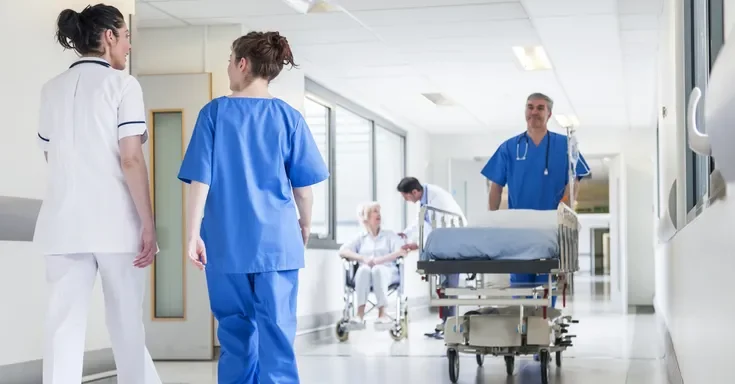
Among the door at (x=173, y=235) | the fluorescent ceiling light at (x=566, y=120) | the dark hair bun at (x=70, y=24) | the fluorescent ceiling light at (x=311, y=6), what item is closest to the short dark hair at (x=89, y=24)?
the dark hair bun at (x=70, y=24)

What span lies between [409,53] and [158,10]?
2.21 metres

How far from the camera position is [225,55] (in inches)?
258

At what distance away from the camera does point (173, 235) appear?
6535 mm

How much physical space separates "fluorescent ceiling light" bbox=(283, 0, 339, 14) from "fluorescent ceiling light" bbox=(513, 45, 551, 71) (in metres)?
2.02

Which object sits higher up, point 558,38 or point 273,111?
point 558,38

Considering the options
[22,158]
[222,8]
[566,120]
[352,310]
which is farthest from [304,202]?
[566,120]

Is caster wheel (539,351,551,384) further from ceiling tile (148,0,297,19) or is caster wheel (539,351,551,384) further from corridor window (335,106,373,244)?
corridor window (335,106,373,244)

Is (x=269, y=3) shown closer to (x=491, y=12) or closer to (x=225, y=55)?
(x=225, y=55)

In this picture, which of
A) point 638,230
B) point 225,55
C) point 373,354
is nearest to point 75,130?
point 225,55

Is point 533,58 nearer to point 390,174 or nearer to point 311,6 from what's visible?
point 311,6

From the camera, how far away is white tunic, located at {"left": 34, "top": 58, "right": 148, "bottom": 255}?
9.63 feet

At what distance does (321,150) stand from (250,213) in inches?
238

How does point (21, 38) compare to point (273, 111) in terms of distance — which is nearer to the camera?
point (273, 111)

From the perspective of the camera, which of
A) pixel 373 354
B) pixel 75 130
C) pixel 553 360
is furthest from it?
pixel 373 354
